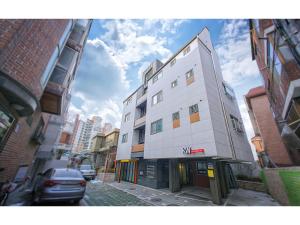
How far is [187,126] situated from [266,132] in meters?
15.0

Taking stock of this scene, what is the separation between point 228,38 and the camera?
6.97 meters

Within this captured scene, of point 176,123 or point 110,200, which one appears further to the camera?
point 176,123

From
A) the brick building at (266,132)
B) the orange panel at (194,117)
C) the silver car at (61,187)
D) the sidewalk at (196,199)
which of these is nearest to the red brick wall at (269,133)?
the brick building at (266,132)

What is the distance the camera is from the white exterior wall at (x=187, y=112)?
729 cm

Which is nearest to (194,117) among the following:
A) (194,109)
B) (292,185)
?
(194,109)

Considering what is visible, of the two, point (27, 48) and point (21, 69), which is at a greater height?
point (27, 48)

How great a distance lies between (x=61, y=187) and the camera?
4.38 meters

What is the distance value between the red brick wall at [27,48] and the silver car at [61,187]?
3051 millimetres

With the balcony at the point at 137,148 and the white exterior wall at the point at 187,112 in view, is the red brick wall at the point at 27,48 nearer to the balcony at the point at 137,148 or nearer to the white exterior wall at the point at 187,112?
the white exterior wall at the point at 187,112

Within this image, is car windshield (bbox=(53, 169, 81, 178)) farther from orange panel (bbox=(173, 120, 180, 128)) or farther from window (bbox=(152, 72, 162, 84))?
window (bbox=(152, 72, 162, 84))

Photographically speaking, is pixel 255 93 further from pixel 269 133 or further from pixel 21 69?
pixel 21 69

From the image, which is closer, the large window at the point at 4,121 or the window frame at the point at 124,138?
the large window at the point at 4,121

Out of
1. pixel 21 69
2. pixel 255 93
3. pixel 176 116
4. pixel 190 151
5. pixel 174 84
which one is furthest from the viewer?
pixel 255 93
